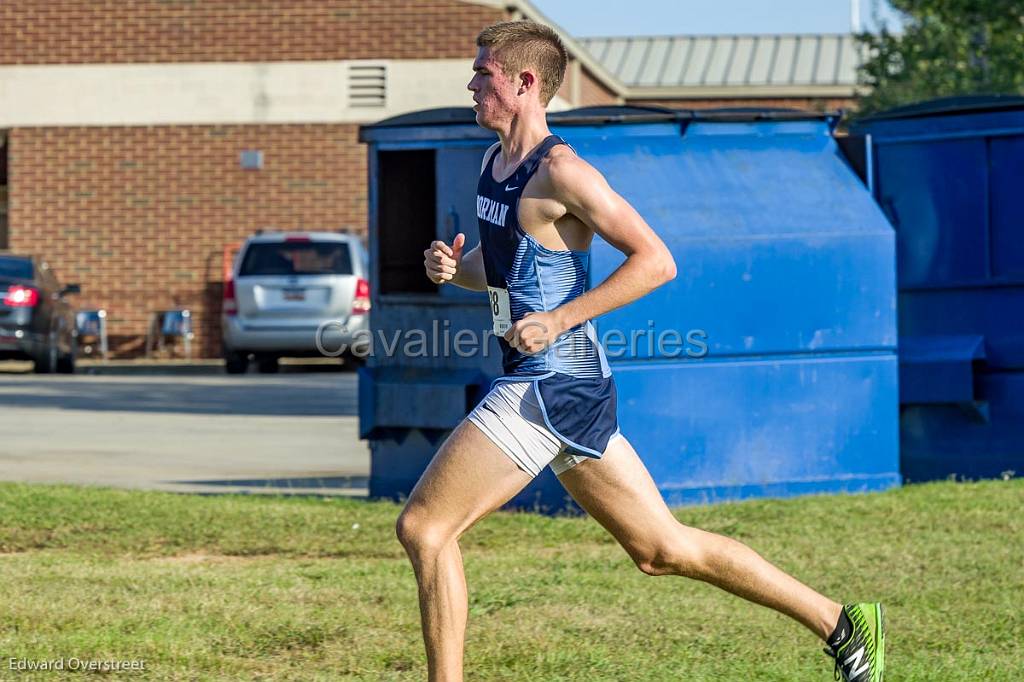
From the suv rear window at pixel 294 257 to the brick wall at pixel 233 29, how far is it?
6.33m

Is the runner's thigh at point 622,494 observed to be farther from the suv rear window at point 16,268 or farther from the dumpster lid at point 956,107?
the suv rear window at point 16,268

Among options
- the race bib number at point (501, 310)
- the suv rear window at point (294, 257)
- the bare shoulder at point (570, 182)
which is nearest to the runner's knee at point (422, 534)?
the race bib number at point (501, 310)

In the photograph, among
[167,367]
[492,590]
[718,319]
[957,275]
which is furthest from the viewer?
[167,367]

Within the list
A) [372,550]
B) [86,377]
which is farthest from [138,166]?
[372,550]

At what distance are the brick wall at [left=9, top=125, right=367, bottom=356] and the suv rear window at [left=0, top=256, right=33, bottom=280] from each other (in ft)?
17.7

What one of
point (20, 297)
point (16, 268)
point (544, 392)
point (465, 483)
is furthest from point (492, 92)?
point (16, 268)

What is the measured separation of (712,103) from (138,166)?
17.9 metres

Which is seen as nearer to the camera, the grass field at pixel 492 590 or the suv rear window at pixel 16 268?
the grass field at pixel 492 590

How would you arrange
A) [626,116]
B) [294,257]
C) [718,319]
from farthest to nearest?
[294,257] < [626,116] < [718,319]

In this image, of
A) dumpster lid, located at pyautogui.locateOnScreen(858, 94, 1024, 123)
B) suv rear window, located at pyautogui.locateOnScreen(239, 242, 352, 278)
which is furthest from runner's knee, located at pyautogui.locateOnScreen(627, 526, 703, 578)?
suv rear window, located at pyautogui.locateOnScreen(239, 242, 352, 278)

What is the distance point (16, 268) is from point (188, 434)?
8.82 meters

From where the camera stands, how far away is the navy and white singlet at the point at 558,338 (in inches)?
180

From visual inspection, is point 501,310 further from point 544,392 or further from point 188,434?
point 188,434

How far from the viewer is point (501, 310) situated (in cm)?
471
